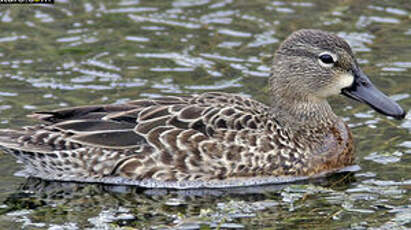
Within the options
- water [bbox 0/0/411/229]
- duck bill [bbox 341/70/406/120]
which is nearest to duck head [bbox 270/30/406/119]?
duck bill [bbox 341/70/406/120]

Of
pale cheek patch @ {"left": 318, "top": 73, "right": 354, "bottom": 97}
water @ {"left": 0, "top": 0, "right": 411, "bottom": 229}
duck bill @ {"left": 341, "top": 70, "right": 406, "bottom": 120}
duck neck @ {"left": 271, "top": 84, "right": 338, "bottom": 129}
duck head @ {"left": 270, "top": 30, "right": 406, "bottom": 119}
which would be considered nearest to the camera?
water @ {"left": 0, "top": 0, "right": 411, "bottom": 229}

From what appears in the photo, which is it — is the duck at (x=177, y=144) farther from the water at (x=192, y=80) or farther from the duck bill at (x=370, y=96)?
the water at (x=192, y=80)

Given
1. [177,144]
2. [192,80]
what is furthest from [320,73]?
[192,80]

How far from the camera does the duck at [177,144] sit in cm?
1105

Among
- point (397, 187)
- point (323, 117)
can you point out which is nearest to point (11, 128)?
point (323, 117)

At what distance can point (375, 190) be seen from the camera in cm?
1080

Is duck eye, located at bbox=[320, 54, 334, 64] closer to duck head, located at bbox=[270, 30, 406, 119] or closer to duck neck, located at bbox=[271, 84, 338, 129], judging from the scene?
duck head, located at bbox=[270, 30, 406, 119]

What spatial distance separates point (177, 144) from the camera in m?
11.0

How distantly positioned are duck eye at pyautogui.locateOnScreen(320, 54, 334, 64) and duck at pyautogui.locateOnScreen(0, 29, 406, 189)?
56 millimetres

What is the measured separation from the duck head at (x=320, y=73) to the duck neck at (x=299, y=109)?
1 centimetres

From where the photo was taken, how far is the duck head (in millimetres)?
11656

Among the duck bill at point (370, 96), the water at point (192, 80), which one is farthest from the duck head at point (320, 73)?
the water at point (192, 80)

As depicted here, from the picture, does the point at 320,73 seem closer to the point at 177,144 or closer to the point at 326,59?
the point at 326,59

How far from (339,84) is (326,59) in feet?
1.24
